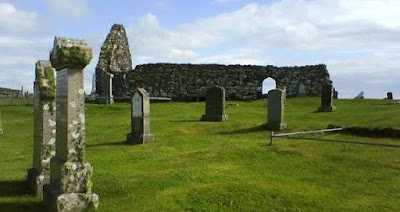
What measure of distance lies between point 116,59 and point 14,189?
30.7 meters

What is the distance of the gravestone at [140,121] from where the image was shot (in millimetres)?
17016

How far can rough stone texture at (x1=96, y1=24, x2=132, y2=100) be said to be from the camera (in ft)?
129

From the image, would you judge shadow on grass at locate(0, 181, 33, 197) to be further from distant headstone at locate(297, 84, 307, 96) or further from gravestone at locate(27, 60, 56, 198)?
distant headstone at locate(297, 84, 307, 96)

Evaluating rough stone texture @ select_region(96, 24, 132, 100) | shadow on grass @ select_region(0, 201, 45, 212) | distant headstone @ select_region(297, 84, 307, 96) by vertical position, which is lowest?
shadow on grass @ select_region(0, 201, 45, 212)

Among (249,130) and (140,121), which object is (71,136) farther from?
(249,130)

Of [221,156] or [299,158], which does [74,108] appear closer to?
[221,156]

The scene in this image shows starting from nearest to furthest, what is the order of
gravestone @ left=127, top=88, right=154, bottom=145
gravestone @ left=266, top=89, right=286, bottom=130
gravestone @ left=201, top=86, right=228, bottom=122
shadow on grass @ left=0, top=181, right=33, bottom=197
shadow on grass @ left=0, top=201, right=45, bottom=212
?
shadow on grass @ left=0, top=201, right=45, bottom=212 < shadow on grass @ left=0, top=181, right=33, bottom=197 < gravestone @ left=127, top=88, right=154, bottom=145 < gravestone @ left=266, top=89, right=286, bottom=130 < gravestone @ left=201, top=86, right=228, bottom=122

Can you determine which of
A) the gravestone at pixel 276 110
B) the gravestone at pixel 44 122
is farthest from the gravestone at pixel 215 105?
the gravestone at pixel 44 122

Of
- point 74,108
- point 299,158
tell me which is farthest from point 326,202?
point 74,108

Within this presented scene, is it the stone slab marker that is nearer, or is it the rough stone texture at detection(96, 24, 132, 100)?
the stone slab marker

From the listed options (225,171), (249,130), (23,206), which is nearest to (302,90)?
(249,130)

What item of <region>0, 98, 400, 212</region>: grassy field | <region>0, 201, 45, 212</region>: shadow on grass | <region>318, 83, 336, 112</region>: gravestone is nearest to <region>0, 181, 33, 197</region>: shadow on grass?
<region>0, 98, 400, 212</region>: grassy field

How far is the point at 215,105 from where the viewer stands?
22.3 m

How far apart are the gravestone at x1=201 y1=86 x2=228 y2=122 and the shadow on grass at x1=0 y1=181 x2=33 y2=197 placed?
11.8m
